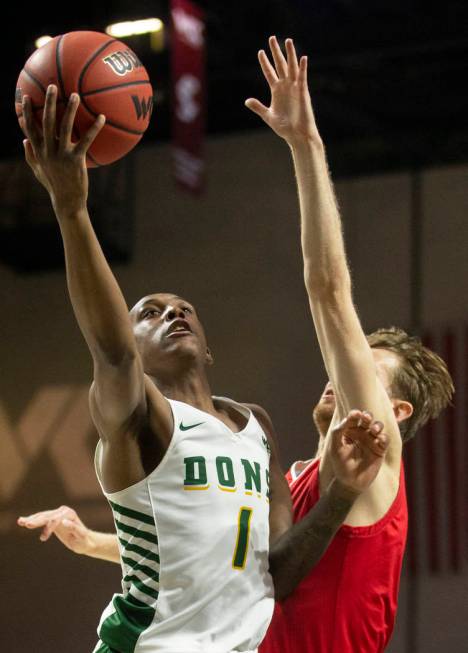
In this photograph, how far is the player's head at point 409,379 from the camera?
3.33 meters

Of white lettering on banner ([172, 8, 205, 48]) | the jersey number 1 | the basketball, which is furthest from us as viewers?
white lettering on banner ([172, 8, 205, 48])

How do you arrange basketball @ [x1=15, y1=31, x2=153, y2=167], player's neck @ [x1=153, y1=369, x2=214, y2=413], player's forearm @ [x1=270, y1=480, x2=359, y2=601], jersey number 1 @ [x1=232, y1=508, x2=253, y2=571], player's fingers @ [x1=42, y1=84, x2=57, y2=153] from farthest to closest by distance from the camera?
player's neck @ [x1=153, y1=369, x2=214, y2=413], player's forearm @ [x1=270, y1=480, x2=359, y2=601], jersey number 1 @ [x1=232, y1=508, x2=253, y2=571], basketball @ [x1=15, y1=31, x2=153, y2=167], player's fingers @ [x1=42, y1=84, x2=57, y2=153]

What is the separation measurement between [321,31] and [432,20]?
97 cm

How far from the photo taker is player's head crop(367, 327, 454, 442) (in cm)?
334

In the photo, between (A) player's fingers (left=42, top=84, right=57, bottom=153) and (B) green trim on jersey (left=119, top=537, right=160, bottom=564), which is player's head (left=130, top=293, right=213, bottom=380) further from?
(A) player's fingers (left=42, top=84, right=57, bottom=153)

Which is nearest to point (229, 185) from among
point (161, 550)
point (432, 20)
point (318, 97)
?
point (318, 97)

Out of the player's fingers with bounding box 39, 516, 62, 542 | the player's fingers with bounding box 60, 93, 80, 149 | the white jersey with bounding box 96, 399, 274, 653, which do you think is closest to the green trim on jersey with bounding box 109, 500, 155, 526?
the white jersey with bounding box 96, 399, 274, 653

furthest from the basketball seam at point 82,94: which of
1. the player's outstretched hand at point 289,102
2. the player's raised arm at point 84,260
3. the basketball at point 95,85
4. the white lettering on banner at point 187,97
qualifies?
the white lettering on banner at point 187,97

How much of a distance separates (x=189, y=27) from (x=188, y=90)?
525 millimetres

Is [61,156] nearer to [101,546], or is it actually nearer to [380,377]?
[380,377]

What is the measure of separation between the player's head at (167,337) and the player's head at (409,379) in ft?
1.70

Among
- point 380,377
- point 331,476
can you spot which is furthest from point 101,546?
point 380,377

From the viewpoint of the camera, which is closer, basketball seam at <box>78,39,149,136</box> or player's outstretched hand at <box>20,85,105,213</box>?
player's outstretched hand at <box>20,85,105,213</box>

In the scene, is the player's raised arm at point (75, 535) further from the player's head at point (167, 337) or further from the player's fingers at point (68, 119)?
the player's fingers at point (68, 119)
